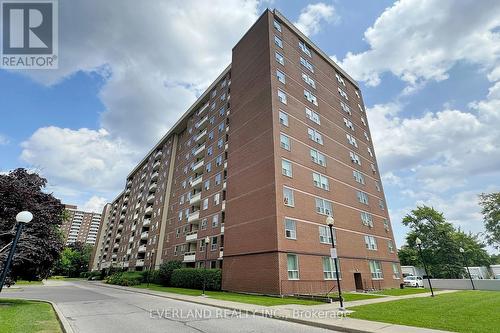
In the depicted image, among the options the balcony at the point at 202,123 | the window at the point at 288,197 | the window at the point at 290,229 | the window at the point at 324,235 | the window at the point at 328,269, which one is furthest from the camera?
the balcony at the point at 202,123

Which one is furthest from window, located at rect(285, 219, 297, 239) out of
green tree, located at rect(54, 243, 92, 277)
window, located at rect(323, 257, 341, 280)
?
green tree, located at rect(54, 243, 92, 277)

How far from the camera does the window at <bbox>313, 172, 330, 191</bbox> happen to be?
2958cm

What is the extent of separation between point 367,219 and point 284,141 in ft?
52.2

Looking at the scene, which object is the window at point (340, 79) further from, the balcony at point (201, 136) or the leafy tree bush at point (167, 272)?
the leafy tree bush at point (167, 272)

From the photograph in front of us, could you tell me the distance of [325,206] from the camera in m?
29.1

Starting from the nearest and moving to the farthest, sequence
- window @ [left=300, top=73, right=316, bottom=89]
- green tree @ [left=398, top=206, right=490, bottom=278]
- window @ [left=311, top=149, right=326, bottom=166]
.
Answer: window @ [left=311, top=149, right=326, bottom=166] → window @ [left=300, top=73, right=316, bottom=89] → green tree @ [left=398, top=206, right=490, bottom=278]

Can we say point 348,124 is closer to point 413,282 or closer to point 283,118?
point 283,118

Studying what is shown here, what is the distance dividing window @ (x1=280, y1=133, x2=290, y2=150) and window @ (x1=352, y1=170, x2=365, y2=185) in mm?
12745

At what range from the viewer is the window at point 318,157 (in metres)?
30.9

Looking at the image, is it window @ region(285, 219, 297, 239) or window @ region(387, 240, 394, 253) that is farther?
window @ region(387, 240, 394, 253)

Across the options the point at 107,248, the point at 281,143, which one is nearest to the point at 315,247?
the point at 281,143

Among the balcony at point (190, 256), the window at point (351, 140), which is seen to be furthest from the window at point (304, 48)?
the balcony at point (190, 256)

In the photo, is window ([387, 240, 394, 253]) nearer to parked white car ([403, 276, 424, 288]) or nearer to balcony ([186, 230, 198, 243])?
parked white car ([403, 276, 424, 288])

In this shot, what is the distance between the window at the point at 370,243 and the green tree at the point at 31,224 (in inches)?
1188
